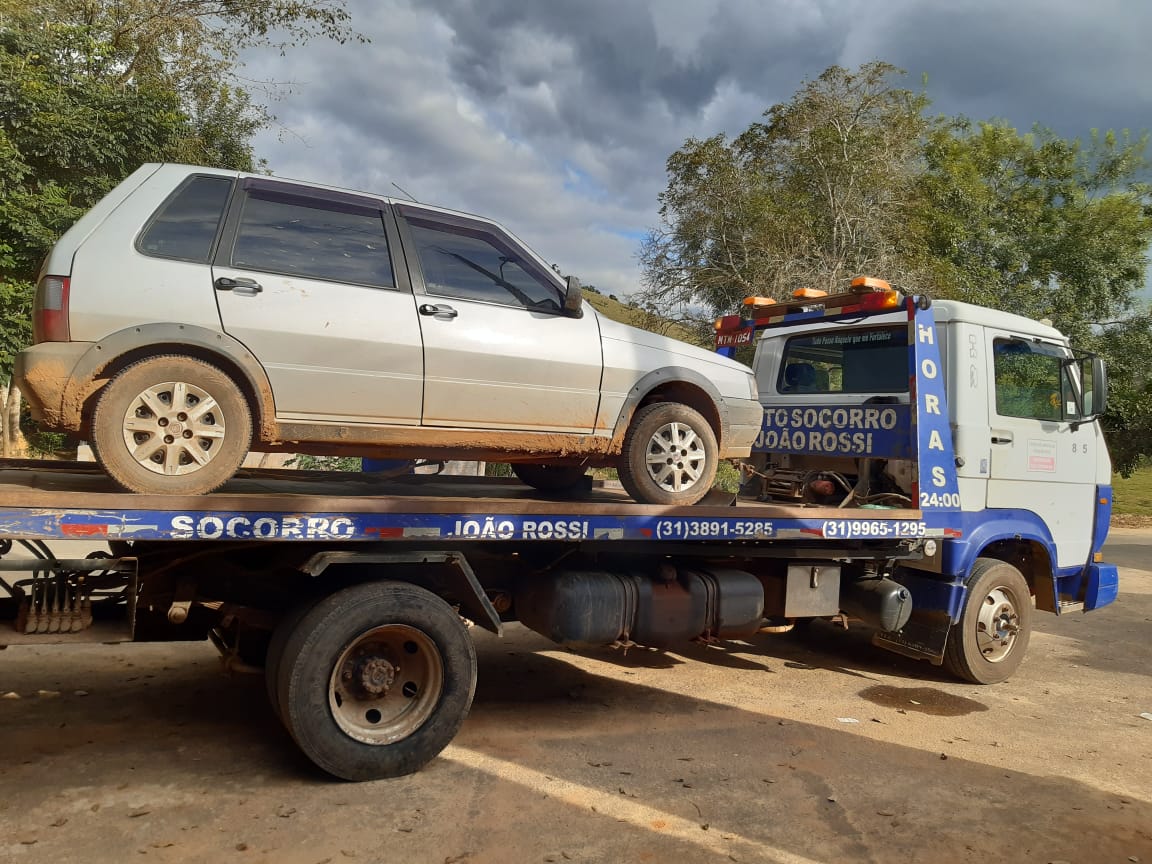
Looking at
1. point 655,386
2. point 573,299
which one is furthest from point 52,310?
point 655,386

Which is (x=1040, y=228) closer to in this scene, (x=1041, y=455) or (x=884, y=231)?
(x=884, y=231)

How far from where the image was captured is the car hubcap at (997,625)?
5906mm

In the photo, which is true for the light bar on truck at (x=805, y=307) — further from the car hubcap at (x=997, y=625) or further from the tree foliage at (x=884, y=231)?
the tree foliage at (x=884, y=231)

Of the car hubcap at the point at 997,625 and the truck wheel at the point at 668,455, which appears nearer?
the truck wheel at the point at 668,455

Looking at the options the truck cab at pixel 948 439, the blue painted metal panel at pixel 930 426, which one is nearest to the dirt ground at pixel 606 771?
the truck cab at pixel 948 439

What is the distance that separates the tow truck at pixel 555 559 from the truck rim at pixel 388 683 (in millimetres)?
10

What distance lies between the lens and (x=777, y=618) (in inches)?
213

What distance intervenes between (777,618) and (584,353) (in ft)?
7.20

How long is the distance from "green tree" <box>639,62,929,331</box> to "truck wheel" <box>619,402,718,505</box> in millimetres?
11689

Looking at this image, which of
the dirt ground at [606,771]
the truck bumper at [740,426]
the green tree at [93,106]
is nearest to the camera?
the dirt ground at [606,771]

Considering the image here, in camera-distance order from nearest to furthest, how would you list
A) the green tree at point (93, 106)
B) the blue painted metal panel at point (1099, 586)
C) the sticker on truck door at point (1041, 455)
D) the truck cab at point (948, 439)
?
the truck cab at point (948, 439)
the sticker on truck door at point (1041, 455)
the blue painted metal panel at point (1099, 586)
the green tree at point (93, 106)

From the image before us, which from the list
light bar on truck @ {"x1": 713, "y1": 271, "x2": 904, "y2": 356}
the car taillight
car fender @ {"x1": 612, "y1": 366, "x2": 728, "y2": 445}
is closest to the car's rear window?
the car taillight

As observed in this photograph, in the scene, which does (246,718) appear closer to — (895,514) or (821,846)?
(821,846)

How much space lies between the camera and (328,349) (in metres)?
3.87
